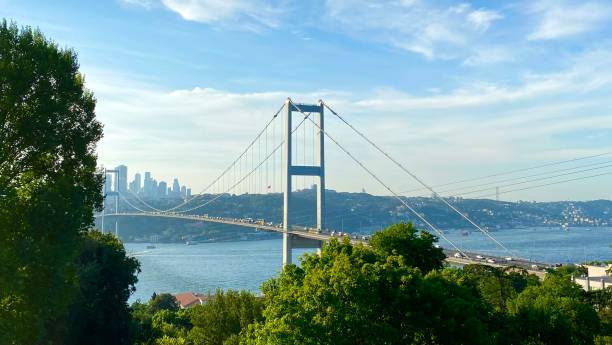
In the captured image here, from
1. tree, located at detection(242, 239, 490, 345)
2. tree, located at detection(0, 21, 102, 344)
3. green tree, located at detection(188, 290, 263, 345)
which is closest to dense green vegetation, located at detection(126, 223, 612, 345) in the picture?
tree, located at detection(242, 239, 490, 345)

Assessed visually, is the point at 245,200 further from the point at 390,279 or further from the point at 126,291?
the point at 390,279

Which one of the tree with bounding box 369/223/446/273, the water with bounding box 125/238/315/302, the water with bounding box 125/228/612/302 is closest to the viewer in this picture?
the tree with bounding box 369/223/446/273

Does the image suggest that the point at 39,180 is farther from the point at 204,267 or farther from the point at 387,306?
the point at 204,267

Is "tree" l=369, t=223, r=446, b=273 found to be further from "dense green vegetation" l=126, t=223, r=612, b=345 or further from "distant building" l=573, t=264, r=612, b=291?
"distant building" l=573, t=264, r=612, b=291

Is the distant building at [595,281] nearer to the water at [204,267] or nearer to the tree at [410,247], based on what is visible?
the water at [204,267]

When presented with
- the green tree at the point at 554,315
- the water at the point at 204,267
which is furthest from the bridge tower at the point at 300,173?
the green tree at the point at 554,315

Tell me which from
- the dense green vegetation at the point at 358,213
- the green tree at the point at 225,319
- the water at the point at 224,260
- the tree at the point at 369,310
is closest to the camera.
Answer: the tree at the point at 369,310

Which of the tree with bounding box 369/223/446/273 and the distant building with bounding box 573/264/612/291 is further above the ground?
the tree with bounding box 369/223/446/273

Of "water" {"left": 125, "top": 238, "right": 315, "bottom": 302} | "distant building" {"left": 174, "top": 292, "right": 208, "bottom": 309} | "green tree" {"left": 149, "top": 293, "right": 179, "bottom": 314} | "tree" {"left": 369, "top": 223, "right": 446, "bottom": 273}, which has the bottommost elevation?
"water" {"left": 125, "top": 238, "right": 315, "bottom": 302}
